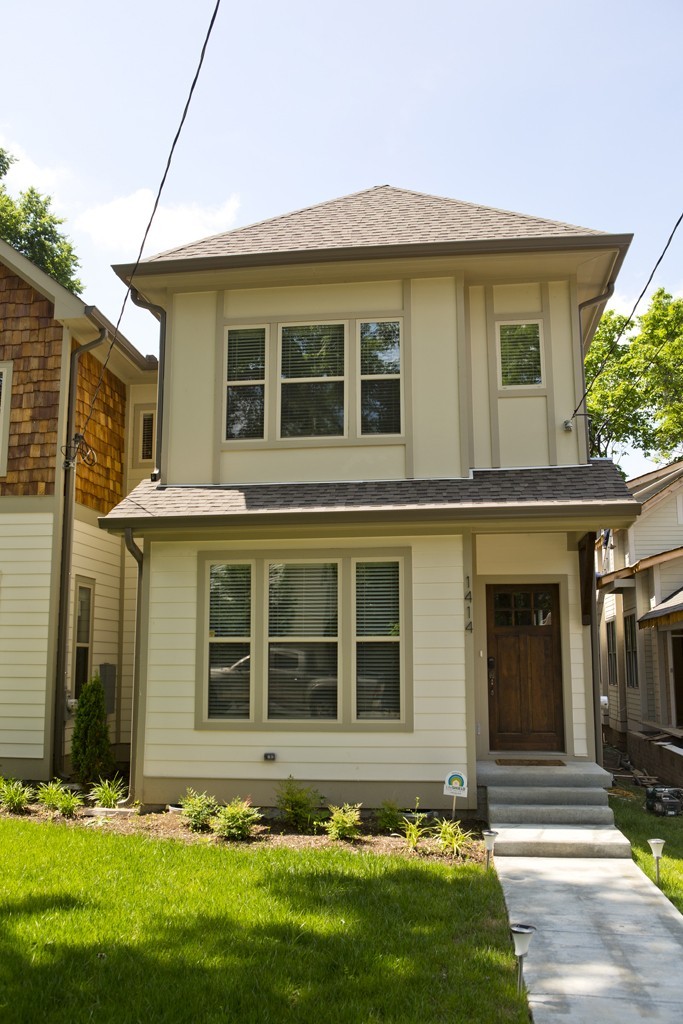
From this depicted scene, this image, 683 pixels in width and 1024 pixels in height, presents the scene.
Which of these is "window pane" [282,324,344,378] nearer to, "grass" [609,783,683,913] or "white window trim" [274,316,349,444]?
"white window trim" [274,316,349,444]

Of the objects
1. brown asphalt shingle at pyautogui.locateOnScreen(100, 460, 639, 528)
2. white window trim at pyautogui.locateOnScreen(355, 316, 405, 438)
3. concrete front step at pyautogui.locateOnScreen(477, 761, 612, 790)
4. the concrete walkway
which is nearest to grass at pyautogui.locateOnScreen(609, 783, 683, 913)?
the concrete walkway

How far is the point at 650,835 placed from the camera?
8227 mm

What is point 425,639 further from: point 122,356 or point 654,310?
point 654,310

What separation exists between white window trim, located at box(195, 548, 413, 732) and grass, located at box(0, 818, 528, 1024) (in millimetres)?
1881

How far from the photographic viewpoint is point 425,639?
884 centimetres

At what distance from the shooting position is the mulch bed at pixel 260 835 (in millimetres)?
7438

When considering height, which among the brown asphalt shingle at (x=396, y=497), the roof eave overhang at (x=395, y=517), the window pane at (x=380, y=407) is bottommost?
the roof eave overhang at (x=395, y=517)

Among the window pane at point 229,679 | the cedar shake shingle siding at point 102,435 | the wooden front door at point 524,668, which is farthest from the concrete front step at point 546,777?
the cedar shake shingle siding at point 102,435

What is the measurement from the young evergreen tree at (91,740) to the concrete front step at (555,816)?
14.9ft

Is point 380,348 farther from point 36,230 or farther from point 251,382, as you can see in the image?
point 36,230

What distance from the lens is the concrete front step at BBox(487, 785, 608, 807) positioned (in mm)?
8289

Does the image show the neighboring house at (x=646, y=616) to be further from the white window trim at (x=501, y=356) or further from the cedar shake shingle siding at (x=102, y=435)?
the cedar shake shingle siding at (x=102, y=435)

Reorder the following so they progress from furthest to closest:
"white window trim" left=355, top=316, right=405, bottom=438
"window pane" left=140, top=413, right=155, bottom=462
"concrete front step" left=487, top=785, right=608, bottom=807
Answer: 1. "window pane" left=140, top=413, right=155, bottom=462
2. "white window trim" left=355, top=316, right=405, bottom=438
3. "concrete front step" left=487, top=785, right=608, bottom=807

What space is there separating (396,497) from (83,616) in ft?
16.7
